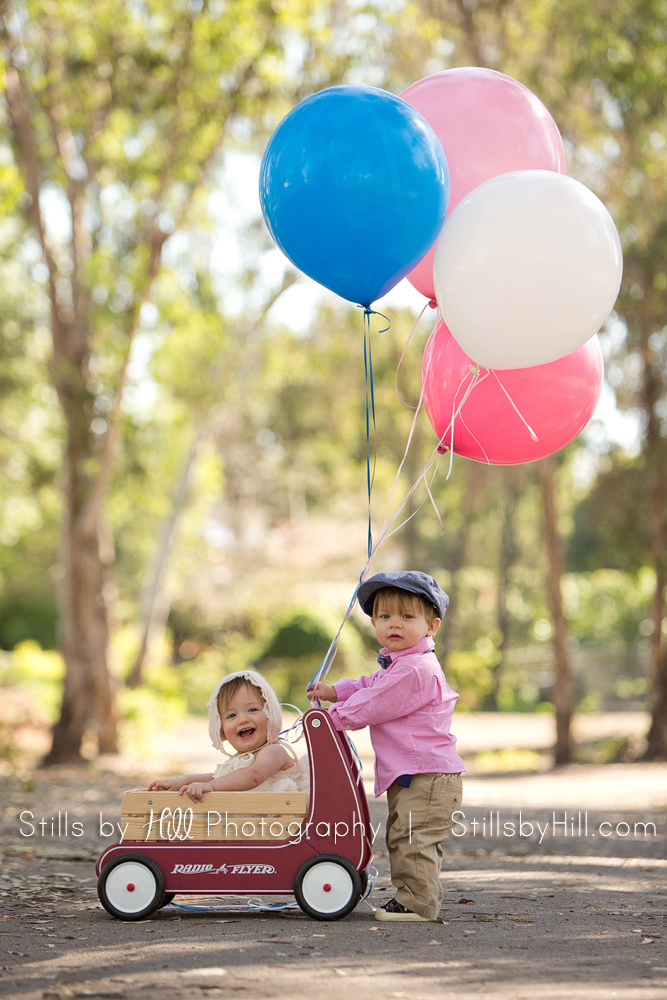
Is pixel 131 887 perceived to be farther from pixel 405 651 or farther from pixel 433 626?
pixel 433 626

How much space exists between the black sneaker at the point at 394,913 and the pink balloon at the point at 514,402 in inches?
69.3

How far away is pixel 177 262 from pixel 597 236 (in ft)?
30.2

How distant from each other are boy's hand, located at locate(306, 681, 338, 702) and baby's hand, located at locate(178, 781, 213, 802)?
48 cm

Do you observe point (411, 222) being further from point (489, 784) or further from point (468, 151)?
point (489, 784)

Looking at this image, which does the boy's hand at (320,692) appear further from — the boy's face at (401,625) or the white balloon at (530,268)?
the white balloon at (530,268)

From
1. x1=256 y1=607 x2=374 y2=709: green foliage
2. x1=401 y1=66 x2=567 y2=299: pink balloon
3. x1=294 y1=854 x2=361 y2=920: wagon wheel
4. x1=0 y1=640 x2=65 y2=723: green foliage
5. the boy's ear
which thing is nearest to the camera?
x1=294 y1=854 x2=361 y2=920: wagon wheel

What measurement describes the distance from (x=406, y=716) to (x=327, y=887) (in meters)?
0.64

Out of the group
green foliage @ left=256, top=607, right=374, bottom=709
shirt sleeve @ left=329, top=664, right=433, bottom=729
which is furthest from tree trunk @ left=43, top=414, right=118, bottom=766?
green foliage @ left=256, top=607, right=374, bottom=709

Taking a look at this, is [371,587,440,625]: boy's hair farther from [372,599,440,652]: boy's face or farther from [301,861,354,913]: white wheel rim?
[301,861,354,913]: white wheel rim

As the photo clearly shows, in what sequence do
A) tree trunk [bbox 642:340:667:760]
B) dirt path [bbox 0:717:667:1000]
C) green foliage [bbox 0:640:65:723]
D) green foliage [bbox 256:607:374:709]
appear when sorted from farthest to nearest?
green foliage [bbox 256:607:374:709] → green foliage [bbox 0:640:65:723] → tree trunk [bbox 642:340:667:760] → dirt path [bbox 0:717:667:1000]

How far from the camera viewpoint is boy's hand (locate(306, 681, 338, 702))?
11.1 ft

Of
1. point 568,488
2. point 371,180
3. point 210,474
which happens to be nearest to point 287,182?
point 371,180

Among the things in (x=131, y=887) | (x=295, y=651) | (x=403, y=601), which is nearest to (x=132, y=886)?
Answer: (x=131, y=887)

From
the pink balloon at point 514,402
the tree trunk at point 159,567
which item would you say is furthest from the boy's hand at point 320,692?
the tree trunk at point 159,567
